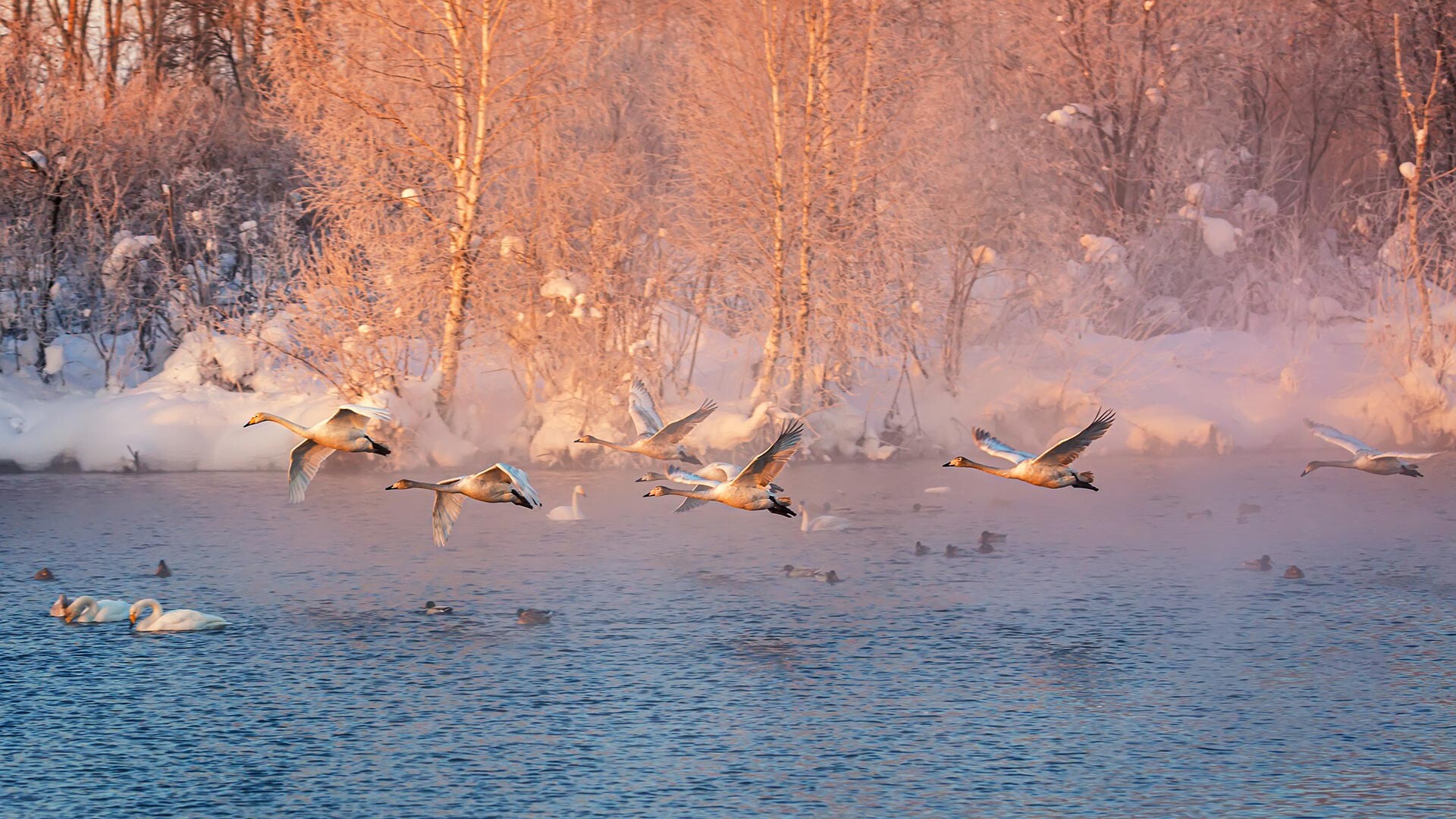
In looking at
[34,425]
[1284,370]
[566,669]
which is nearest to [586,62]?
[34,425]

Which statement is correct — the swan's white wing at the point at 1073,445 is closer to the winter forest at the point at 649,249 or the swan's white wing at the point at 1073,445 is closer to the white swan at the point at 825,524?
the white swan at the point at 825,524

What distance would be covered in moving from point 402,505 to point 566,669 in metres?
10.1

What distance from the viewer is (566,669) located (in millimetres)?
14828

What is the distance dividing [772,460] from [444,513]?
3.68 m

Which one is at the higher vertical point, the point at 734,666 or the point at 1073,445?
the point at 1073,445

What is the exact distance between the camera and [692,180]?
2961 centimetres

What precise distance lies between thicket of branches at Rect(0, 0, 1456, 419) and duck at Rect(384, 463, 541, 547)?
37.0 feet

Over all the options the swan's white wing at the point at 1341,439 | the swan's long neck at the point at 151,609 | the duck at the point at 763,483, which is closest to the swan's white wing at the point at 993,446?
the duck at the point at 763,483

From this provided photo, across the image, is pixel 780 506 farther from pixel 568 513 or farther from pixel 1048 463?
pixel 568 513

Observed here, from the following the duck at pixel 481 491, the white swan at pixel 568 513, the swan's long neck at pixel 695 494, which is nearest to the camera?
the duck at pixel 481 491

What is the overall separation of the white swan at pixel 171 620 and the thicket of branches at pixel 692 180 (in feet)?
36.7

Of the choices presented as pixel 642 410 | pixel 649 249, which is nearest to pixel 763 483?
pixel 642 410

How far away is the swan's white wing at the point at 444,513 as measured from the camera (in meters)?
15.9

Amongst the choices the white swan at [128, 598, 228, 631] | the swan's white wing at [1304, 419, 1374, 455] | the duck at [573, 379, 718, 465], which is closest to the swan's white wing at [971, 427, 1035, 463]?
the duck at [573, 379, 718, 465]
